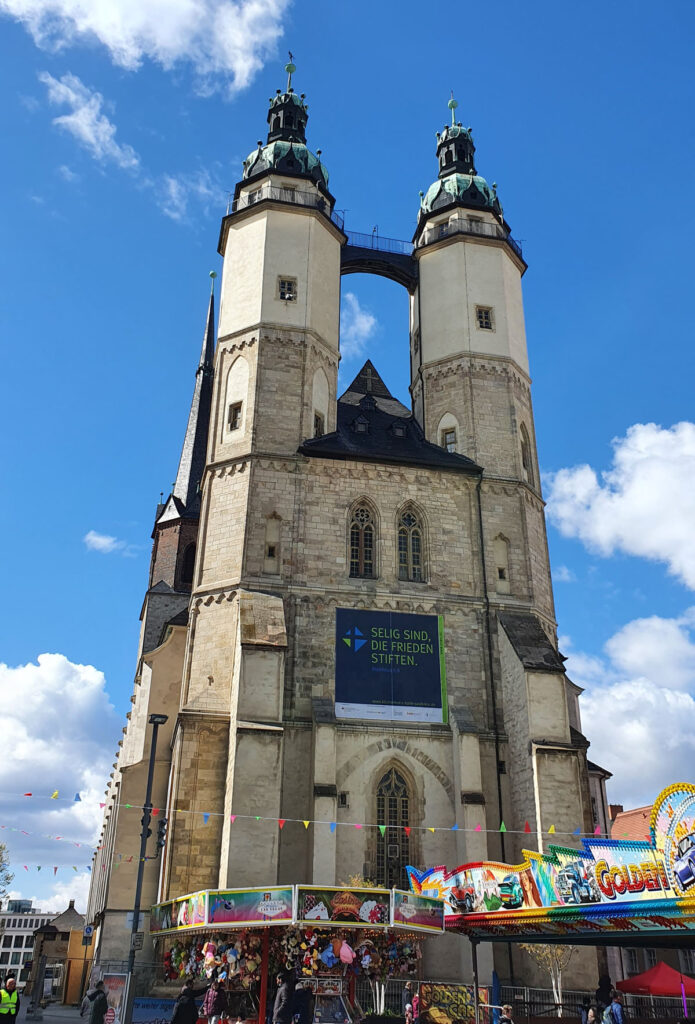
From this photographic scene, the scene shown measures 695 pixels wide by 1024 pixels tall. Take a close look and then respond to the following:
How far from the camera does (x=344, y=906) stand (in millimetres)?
16344

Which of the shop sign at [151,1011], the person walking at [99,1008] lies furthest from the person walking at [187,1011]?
the shop sign at [151,1011]

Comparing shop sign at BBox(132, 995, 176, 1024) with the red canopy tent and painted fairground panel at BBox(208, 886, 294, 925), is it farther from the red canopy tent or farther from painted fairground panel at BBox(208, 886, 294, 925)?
the red canopy tent

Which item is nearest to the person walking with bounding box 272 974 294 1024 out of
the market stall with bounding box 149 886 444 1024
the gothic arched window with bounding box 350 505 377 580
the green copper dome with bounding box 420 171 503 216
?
the market stall with bounding box 149 886 444 1024

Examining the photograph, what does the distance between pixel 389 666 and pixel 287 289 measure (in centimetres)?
1324

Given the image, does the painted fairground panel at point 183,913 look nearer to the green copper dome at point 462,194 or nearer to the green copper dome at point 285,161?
the green copper dome at point 285,161

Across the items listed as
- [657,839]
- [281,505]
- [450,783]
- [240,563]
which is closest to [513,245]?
[281,505]

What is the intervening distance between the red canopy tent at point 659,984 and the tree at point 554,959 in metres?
1.33

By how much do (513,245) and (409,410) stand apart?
7.32 metres

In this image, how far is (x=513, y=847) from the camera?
23562mm

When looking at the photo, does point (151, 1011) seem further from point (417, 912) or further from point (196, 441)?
point (196, 441)

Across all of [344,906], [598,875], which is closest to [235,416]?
[344,906]

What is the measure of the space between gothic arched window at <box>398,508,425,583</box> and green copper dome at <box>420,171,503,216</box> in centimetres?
1366

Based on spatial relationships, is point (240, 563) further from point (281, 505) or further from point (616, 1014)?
point (616, 1014)

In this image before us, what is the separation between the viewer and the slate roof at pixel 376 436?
28.3 m
